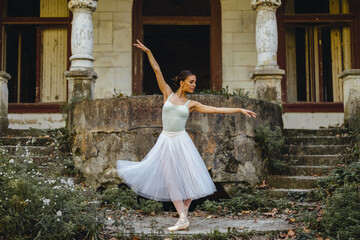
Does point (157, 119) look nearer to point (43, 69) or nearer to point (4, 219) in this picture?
point (4, 219)

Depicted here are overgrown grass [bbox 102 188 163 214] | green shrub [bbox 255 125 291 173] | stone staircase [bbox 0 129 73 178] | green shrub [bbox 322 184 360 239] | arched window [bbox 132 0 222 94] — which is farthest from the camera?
arched window [bbox 132 0 222 94]

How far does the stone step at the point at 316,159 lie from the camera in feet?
23.5

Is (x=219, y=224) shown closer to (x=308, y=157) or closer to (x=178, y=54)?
(x=308, y=157)

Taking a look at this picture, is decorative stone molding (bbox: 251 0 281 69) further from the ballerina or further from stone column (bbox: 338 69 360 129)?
the ballerina

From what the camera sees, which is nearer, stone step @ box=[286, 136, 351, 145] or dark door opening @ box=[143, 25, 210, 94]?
stone step @ box=[286, 136, 351, 145]

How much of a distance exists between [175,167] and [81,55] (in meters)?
4.42

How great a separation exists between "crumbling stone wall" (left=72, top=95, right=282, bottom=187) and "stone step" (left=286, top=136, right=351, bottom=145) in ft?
4.63

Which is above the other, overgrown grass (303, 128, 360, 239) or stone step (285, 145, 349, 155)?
stone step (285, 145, 349, 155)

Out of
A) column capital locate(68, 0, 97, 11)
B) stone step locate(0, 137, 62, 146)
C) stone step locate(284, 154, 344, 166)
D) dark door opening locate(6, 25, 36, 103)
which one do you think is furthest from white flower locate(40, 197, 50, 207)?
dark door opening locate(6, 25, 36, 103)

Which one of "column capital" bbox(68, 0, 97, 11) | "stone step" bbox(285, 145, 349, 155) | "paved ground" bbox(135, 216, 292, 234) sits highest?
"column capital" bbox(68, 0, 97, 11)

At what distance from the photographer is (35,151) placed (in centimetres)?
759

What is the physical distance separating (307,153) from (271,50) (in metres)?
2.17

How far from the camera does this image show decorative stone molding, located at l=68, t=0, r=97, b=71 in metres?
8.48

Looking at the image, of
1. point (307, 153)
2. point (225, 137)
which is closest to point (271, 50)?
point (307, 153)
